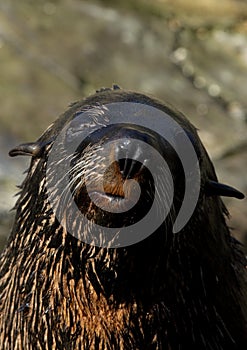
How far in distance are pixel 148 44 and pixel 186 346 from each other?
26.5ft

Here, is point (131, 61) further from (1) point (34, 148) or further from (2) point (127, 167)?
(2) point (127, 167)

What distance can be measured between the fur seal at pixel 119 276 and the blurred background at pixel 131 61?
4.89m

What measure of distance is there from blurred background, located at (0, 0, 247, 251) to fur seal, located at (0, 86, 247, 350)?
489 cm

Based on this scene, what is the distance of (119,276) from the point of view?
3.73m

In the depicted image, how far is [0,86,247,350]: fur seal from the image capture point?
12.2 ft

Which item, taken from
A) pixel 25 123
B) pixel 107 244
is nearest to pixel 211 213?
pixel 107 244

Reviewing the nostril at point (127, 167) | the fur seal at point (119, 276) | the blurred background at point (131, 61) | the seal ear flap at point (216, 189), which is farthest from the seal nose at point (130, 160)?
the blurred background at point (131, 61)

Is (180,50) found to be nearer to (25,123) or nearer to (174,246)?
(25,123)

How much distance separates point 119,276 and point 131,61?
7.92 m

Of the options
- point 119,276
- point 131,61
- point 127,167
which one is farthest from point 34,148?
point 131,61

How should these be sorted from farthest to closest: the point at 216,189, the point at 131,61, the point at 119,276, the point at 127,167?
the point at 131,61, the point at 216,189, the point at 119,276, the point at 127,167

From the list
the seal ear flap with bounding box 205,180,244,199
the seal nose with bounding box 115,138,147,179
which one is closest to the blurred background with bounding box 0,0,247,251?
the seal ear flap with bounding box 205,180,244,199

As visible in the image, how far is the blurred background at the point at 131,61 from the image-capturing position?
10.1 metres

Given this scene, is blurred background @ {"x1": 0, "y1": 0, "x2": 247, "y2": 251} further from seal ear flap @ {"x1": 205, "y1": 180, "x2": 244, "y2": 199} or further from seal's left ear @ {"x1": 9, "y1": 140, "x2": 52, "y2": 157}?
seal ear flap @ {"x1": 205, "y1": 180, "x2": 244, "y2": 199}
